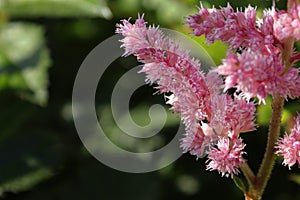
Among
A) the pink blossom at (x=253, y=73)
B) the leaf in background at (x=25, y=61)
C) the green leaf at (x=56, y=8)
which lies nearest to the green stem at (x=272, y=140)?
the pink blossom at (x=253, y=73)

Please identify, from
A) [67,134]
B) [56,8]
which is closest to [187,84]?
[56,8]

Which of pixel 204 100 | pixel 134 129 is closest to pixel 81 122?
pixel 134 129

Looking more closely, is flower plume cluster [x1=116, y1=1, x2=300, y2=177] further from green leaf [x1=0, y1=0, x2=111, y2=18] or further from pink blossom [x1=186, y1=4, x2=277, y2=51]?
green leaf [x1=0, y1=0, x2=111, y2=18]

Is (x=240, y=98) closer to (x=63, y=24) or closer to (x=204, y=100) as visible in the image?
(x=204, y=100)

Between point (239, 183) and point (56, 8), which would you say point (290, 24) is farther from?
point (56, 8)

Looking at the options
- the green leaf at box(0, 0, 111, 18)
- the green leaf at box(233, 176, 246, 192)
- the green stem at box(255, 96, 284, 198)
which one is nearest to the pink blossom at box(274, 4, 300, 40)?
the green stem at box(255, 96, 284, 198)

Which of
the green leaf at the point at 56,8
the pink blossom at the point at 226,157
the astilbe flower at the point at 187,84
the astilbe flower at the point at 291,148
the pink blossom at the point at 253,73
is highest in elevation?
the pink blossom at the point at 253,73

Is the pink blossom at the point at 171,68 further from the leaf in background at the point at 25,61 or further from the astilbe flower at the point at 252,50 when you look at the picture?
the leaf in background at the point at 25,61
